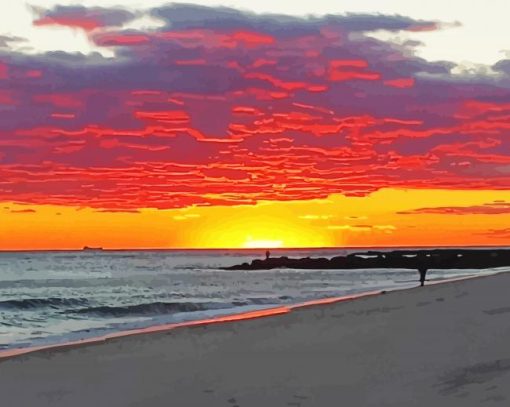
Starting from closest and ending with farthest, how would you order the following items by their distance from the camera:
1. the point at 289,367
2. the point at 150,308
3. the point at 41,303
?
the point at 289,367 → the point at 150,308 → the point at 41,303

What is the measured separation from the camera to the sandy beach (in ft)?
33.3

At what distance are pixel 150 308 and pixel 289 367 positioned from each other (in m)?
24.8

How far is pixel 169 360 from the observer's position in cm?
1422

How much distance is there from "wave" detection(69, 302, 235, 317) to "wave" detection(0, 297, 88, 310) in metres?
3.06

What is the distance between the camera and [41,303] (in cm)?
4188

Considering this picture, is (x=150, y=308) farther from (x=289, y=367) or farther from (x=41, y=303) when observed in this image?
(x=289, y=367)

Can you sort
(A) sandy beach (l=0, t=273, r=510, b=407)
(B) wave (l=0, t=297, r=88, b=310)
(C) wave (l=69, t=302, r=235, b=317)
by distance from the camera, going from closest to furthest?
(A) sandy beach (l=0, t=273, r=510, b=407) → (C) wave (l=69, t=302, r=235, b=317) → (B) wave (l=0, t=297, r=88, b=310)

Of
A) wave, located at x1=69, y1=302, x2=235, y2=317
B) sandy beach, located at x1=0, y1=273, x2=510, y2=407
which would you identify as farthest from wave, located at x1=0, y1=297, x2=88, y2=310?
sandy beach, located at x1=0, y1=273, x2=510, y2=407

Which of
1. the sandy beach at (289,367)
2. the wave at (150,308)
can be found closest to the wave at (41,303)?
the wave at (150,308)

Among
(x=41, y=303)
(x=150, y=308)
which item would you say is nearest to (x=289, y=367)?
(x=150, y=308)

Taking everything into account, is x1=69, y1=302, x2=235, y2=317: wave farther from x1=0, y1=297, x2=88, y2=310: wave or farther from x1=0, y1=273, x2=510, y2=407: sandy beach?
x1=0, y1=273, x2=510, y2=407: sandy beach

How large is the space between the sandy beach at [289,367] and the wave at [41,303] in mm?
21945

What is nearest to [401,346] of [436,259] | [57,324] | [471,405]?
[471,405]

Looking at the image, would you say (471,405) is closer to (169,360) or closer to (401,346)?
(401,346)
